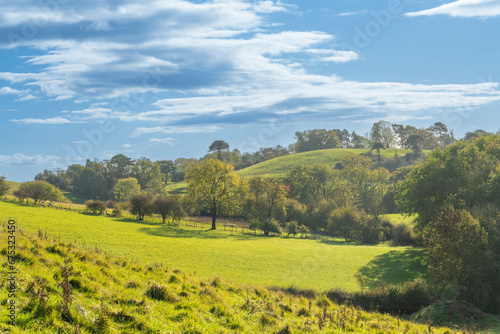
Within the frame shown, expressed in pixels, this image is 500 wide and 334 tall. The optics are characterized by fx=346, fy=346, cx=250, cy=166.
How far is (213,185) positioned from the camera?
219 feet

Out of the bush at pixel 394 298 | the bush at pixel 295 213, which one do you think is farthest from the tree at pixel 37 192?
the bush at pixel 394 298

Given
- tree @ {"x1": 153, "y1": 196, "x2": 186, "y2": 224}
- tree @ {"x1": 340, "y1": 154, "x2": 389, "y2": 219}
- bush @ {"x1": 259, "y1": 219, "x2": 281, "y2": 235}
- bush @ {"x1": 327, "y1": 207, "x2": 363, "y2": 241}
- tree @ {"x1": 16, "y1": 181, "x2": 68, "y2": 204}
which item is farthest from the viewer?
tree @ {"x1": 340, "y1": 154, "x2": 389, "y2": 219}

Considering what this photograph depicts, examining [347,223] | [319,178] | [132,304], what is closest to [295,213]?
[347,223]

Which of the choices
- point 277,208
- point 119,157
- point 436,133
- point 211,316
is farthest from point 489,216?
point 436,133

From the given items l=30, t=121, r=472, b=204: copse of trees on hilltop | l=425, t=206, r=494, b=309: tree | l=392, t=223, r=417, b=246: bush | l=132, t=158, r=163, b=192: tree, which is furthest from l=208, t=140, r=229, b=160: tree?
l=425, t=206, r=494, b=309: tree

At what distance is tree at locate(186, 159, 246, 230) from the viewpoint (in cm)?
6644

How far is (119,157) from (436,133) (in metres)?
165

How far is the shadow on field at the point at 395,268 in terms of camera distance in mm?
34094

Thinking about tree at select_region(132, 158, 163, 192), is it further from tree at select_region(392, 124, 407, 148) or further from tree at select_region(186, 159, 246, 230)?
tree at select_region(392, 124, 407, 148)

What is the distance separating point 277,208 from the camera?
7781cm

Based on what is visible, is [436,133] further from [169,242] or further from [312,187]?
[169,242]

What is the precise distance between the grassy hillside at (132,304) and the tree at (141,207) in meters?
46.7

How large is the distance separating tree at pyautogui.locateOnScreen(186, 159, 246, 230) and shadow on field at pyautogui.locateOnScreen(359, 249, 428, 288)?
31750 mm

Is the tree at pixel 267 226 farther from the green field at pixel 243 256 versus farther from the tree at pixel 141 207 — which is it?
the tree at pixel 141 207
